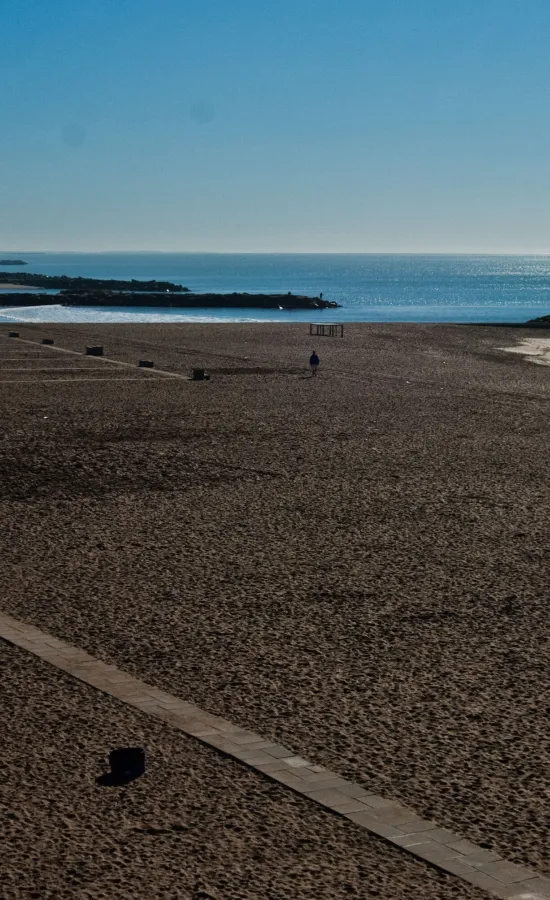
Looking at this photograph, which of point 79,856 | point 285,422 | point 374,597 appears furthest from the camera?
point 285,422

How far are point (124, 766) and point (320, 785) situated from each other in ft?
3.27

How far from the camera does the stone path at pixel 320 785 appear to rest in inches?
201

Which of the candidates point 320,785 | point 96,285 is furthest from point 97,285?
point 320,785

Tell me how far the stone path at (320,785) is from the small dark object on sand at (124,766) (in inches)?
21.4

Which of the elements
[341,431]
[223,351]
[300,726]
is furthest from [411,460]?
[223,351]

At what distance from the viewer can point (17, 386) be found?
93.0 feet

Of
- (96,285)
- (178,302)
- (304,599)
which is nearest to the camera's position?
(304,599)

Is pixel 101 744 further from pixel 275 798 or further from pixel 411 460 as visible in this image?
pixel 411 460

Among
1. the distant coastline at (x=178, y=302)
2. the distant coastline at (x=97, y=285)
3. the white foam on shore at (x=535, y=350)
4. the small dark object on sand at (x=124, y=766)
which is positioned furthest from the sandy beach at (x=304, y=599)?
the distant coastline at (x=97, y=285)

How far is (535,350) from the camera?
4678 cm

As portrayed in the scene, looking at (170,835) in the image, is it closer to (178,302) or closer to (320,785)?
(320,785)

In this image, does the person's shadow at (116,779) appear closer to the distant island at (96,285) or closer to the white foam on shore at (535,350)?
the white foam on shore at (535,350)

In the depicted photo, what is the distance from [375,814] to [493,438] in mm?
15469

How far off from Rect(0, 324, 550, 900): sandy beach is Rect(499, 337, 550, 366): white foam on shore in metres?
19.3
